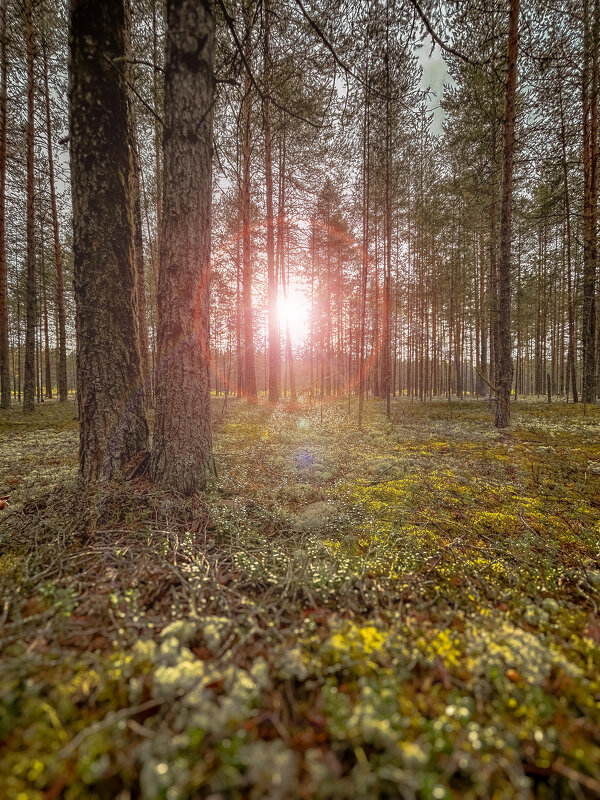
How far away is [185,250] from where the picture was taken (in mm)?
2779

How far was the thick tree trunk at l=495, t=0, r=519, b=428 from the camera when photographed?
6852 millimetres

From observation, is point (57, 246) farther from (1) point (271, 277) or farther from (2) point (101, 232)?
(2) point (101, 232)

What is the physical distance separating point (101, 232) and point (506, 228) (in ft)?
28.7

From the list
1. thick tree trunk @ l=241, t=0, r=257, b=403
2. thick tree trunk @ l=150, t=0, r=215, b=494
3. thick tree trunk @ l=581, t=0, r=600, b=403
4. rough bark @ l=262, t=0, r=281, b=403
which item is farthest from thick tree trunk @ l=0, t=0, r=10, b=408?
thick tree trunk @ l=581, t=0, r=600, b=403

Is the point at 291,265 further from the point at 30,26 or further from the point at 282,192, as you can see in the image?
the point at 30,26

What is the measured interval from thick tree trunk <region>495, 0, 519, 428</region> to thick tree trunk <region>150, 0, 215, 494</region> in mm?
7409

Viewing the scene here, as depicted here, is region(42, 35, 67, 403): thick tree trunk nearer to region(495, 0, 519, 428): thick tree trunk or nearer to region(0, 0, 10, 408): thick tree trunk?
region(0, 0, 10, 408): thick tree trunk

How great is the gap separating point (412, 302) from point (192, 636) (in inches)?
930

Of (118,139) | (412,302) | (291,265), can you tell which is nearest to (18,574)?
(118,139)

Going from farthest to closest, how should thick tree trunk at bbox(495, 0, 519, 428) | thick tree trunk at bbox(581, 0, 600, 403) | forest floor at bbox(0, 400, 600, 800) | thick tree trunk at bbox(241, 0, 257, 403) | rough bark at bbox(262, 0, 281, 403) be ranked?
thick tree trunk at bbox(241, 0, 257, 403)
rough bark at bbox(262, 0, 281, 403)
thick tree trunk at bbox(581, 0, 600, 403)
thick tree trunk at bbox(495, 0, 519, 428)
forest floor at bbox(0, 400, 600, 800)

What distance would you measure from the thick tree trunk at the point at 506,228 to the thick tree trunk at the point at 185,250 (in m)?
7.41

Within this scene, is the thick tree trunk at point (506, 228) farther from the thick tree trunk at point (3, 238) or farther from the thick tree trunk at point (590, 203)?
the thick tree trunk at point (3, 238)

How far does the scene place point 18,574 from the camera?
1690 mm

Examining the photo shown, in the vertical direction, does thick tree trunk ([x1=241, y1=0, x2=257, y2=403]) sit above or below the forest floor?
above
